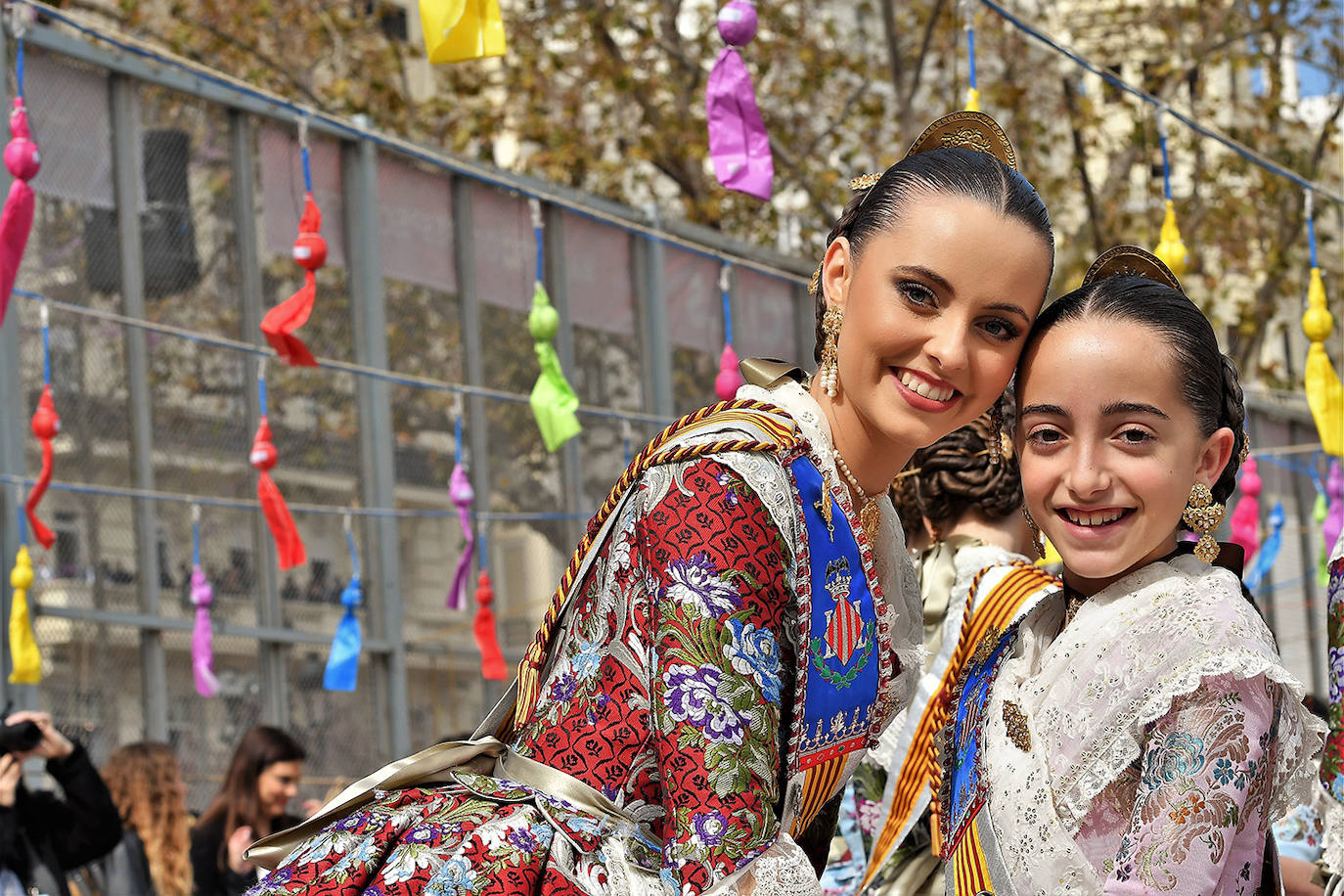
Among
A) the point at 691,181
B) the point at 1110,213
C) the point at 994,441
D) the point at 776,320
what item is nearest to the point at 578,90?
the point at 691,181

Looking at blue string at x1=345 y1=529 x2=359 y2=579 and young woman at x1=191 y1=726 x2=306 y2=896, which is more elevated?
blue string at x1=345 y1=529 x2=359 y2=579

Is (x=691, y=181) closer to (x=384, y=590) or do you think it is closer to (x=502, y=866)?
(x=384, y=590)

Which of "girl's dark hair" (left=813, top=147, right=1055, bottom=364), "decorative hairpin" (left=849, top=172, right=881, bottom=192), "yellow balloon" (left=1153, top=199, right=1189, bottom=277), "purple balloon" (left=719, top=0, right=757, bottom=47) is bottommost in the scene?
"girl's dark hair" (left=813, top=147, right=1055, bottom=364)

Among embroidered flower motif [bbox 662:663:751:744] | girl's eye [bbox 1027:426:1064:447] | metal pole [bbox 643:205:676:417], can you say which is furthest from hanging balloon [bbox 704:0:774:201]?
metal pole [bbox 643:205:676:417]

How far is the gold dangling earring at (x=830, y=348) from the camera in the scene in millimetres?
2354

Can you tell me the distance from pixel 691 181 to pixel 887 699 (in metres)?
11.4

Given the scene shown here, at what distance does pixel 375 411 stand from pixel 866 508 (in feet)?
23.4

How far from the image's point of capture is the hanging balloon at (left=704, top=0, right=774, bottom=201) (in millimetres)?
4820

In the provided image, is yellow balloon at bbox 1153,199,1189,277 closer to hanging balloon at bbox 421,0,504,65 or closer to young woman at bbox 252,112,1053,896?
hanging balloon at bbox 421,0,504,65

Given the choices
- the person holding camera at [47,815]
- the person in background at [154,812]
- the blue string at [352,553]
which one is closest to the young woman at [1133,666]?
the person holding camera at [47,815]

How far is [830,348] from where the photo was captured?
7.79 ft

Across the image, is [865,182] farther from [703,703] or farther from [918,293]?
[703,703]

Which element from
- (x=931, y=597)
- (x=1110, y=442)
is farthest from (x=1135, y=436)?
(x=931, y=597)

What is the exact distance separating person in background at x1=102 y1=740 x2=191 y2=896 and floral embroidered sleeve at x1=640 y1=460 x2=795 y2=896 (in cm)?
471
